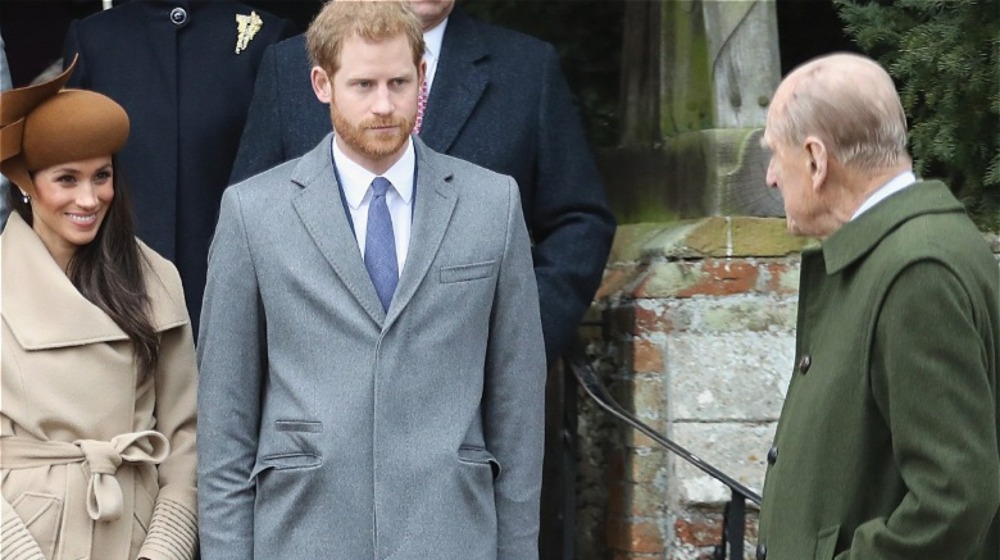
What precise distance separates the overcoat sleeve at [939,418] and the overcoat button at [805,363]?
0.91ft

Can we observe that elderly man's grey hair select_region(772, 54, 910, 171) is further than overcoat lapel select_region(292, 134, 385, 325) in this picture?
No

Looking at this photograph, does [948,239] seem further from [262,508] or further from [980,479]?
[262,508]

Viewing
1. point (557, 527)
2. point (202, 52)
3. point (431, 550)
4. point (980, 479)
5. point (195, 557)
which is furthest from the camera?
point (557, 527)

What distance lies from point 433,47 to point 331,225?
1209 mm

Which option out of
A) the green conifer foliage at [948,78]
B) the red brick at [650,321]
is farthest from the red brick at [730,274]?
the green conifer foliage at [948,78]

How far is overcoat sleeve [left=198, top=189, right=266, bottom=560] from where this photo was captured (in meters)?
3.11

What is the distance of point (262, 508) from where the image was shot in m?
3.09

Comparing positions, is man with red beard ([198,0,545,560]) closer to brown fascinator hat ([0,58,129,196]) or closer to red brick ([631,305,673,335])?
brown fascinator hat ([0,58,129,196])

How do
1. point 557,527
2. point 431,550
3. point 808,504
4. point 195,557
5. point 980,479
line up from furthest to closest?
1. point 557,527
2. point 195,557
3. point 431,550
4. point 808,504
5. point 980,479

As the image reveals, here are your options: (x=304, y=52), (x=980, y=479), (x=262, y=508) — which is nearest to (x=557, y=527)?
(x=304, y=52)

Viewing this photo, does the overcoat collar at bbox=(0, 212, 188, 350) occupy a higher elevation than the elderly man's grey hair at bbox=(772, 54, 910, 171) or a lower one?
lower

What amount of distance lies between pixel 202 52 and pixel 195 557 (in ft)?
5.04

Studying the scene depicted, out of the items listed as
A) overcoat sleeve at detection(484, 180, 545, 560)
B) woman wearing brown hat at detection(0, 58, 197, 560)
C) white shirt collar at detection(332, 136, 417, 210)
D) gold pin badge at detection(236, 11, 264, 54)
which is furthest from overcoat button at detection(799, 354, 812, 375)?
gold pin badge at detection(236, 11, 264, 54)

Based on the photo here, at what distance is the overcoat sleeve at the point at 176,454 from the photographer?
338 cm
